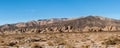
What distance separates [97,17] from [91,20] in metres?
18.3

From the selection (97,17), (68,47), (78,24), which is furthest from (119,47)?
(97,17)

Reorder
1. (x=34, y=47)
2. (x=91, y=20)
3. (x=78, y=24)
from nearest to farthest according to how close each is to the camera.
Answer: (x=34, y=47), (x=78, y=24), (x=91, y=20)

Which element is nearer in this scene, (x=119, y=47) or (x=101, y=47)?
(x=119, y=47)

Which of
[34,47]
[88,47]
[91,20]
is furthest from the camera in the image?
[91,20]

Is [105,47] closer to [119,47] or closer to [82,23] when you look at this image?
[119,47]

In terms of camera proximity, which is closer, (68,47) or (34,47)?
(68,47)

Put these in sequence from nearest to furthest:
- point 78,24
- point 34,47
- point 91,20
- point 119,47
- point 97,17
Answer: point 119,47 → point 34,47 → point 78,24 → point 91,20 → point 97,17

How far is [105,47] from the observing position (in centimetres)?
2420

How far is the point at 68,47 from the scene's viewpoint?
953 inches

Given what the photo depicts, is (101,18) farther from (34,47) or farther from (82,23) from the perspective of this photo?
(34,47)


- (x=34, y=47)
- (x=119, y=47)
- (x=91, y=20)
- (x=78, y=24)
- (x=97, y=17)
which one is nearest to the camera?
(x=119, y=47)

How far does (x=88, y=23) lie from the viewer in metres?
168

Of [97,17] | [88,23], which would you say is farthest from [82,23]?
[97,17]

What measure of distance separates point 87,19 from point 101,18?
21219mm
